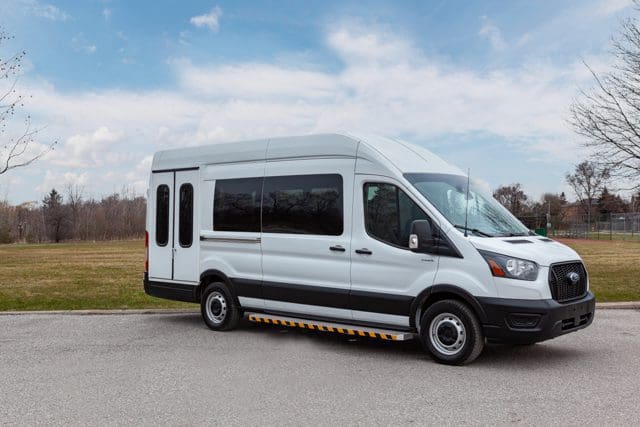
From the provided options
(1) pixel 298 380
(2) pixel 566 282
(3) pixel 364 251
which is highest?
(3) pixel 364 251

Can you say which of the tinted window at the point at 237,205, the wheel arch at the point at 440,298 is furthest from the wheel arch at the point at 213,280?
the wheel arch at the point at 440,298

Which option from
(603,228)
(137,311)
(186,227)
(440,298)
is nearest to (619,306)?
(440,298)

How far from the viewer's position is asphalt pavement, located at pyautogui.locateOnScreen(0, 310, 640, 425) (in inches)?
204

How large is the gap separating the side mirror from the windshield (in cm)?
32

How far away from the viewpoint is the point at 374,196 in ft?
24.9

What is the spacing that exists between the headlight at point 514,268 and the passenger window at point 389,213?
910mm

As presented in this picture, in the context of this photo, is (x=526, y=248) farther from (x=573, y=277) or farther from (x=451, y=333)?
(x=451, y=333)

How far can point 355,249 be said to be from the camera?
7.64 m

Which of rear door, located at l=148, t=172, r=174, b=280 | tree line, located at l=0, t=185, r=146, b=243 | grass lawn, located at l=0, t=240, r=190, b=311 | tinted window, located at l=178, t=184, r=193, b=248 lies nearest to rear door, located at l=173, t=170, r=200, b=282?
tinted window, located at l=178, t=184, r=193, b=248

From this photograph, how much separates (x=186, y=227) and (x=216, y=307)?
1.32 m

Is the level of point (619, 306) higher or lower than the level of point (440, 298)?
lower

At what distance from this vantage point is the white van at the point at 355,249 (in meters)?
6.72

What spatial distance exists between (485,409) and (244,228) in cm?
456

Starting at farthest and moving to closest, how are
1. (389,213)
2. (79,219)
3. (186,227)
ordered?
(79,219), (186,227), (389,213)
